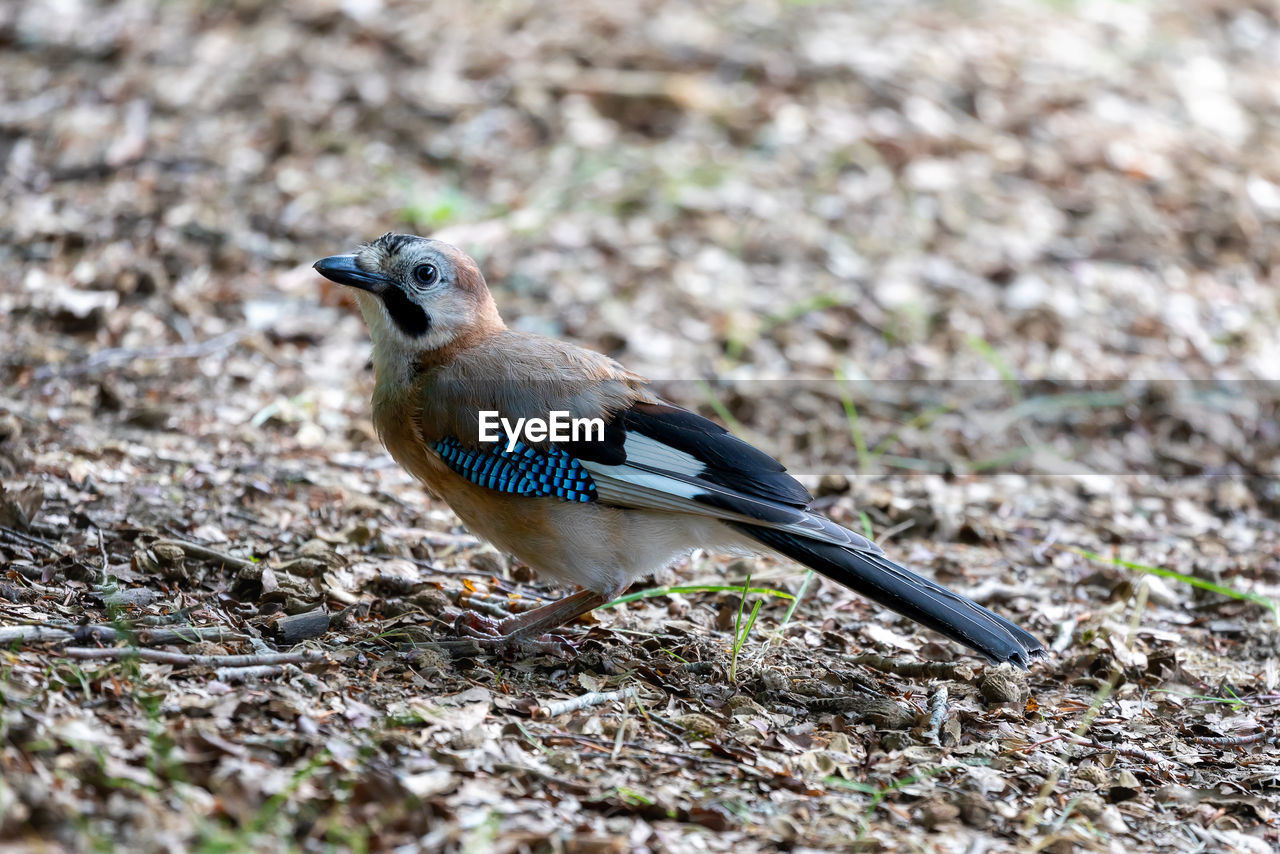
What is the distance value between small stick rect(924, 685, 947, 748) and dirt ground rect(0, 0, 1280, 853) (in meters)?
0.03

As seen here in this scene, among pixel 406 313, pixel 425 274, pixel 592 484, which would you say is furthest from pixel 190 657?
pixel 425 274

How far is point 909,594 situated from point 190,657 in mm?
1978

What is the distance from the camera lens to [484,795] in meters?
3.11

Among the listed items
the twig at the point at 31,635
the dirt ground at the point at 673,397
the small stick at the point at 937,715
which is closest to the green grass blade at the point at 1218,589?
the dirt ground at the point at 673,397

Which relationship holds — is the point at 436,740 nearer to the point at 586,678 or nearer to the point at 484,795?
the point at 484,795

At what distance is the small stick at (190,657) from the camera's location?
3.34 m

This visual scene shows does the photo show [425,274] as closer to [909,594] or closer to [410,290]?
[410,290]

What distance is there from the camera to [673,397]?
21.0 ft

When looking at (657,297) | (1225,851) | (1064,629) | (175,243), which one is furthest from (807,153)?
(1225,851)

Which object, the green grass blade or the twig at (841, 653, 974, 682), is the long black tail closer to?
the twig at (841, 653, 974, 682)

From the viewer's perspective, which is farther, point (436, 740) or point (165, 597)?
point (165, 597)

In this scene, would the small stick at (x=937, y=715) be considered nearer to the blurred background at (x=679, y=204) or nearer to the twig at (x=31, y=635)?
the blurred background at (x=679, y=204)

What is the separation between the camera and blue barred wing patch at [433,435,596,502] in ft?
13.1

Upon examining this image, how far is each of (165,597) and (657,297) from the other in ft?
12.2
